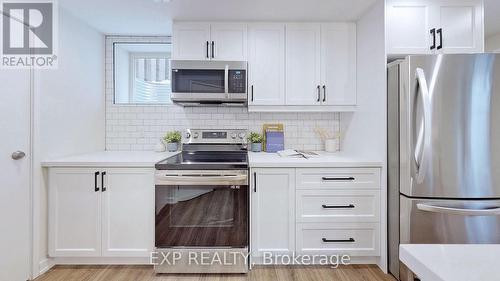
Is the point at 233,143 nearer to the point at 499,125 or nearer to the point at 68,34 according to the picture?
the point at 68,34

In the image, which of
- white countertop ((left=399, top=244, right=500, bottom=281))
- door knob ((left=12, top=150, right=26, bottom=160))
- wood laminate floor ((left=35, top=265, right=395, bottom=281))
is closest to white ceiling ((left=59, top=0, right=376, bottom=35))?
door knob ((left=12, top=150, right=26, bottom=160))

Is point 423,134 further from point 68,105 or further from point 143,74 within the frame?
point 68,105

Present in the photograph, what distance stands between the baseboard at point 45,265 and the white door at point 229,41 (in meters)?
2.23

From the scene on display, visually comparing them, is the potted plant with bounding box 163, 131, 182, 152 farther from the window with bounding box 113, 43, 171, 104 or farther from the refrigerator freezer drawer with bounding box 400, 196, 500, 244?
the refrigerator freezer drawer with bounding box 400, 196, 500, 244

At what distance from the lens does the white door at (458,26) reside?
2168 mm

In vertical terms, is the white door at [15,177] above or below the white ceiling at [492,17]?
below

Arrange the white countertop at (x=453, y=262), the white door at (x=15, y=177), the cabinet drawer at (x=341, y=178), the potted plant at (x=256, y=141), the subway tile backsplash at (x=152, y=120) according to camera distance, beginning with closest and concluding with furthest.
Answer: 1. the white countertop at (x=453, y=262)
2. the white door at (x=15, y=177)
3. the cabinet drawer at (x=341, y=178)
4. the potted plant at (x=256, y=141)
5. the subway tile backsplash at (x=152, y=120)

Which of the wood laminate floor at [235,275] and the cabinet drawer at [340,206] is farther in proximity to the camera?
the cabinet drawer at [340,206]

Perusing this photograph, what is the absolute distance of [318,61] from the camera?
263 cm

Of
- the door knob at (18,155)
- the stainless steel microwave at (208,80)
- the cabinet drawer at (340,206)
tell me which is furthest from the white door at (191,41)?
the cabinet drawer at (340,206)

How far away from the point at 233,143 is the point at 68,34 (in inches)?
71.5

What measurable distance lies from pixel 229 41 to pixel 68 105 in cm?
159

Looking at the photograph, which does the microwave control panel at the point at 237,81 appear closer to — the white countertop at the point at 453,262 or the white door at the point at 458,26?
the white door at the point at 458,26

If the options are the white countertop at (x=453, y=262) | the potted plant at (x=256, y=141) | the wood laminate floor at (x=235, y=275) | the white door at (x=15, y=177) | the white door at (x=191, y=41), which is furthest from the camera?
the potted plant at (x=256, y=141)
